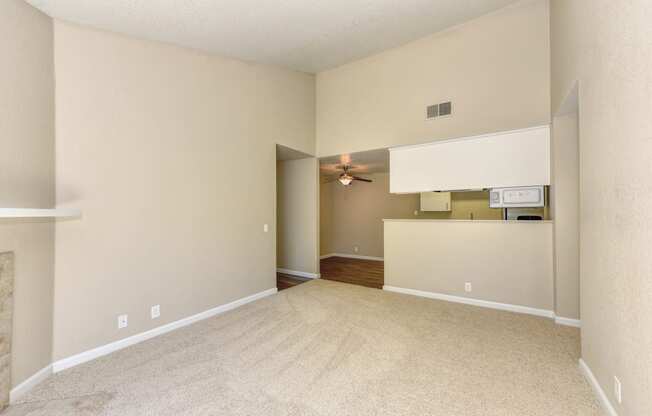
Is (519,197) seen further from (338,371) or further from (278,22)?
(278,22)

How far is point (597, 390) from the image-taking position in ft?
6.52

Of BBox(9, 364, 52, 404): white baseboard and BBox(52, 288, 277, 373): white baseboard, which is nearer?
BBox(9, 364, 52, 404): white baseboard

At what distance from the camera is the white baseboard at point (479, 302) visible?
3.59 meters

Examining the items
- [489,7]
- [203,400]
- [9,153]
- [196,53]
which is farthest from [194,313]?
[489,7]

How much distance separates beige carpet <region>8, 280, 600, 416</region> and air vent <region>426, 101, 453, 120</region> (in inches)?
119

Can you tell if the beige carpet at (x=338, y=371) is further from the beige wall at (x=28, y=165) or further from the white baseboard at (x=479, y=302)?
the beige wall at (x=28, y=165)

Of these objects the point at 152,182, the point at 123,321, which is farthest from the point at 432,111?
the point at 123,321

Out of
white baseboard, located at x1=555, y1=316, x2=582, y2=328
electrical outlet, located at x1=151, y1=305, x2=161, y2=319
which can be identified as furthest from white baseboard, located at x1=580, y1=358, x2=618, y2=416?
electrical outlet, located at x1=151, y1=305, x2=161, y2=319

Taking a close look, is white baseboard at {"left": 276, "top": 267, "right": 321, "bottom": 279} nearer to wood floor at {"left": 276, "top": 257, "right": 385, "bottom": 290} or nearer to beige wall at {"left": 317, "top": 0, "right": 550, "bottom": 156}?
wood floor at {"left": 276, "top": 257, "right": 385, "bottom": 290}

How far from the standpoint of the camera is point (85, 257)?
8.48 feet

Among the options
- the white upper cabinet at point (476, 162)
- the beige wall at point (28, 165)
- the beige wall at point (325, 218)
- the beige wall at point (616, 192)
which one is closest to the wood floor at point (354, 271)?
the beige wall at point (325, 218)

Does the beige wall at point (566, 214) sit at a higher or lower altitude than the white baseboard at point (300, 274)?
higher

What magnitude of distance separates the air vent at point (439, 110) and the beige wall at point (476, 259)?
1.72 meters

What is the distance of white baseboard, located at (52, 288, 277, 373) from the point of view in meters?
2.45
